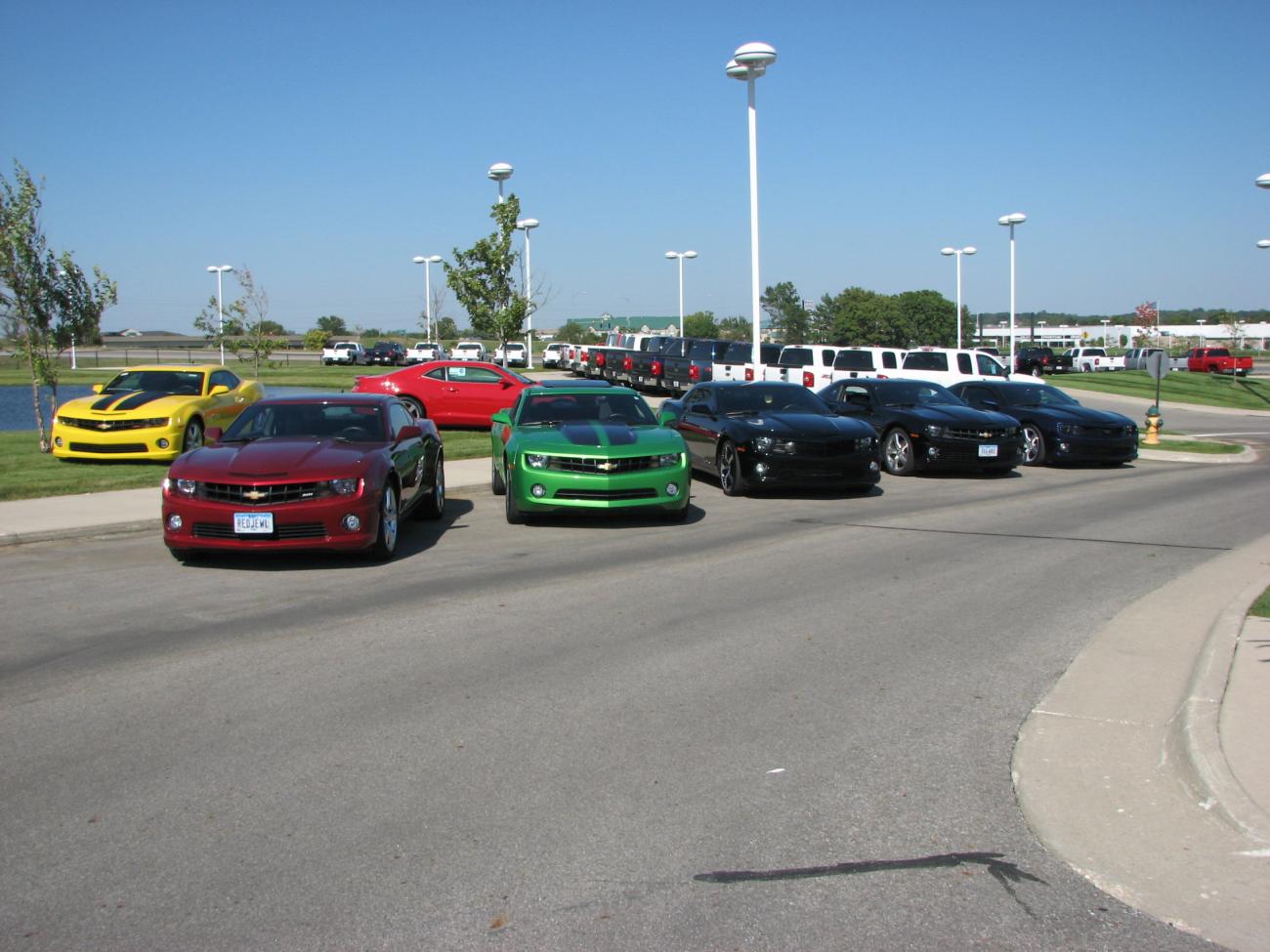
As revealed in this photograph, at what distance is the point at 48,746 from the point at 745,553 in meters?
6.48

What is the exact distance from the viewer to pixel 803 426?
1465 cm

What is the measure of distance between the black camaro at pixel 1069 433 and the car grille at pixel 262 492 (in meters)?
13.6

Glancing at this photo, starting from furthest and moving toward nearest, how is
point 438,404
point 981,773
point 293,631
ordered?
point 438,404 → point 293,631 → point 981,773

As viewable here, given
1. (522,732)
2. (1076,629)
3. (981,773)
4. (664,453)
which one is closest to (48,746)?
(522,732)

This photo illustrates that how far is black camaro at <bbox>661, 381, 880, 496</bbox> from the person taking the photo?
46.9 ft

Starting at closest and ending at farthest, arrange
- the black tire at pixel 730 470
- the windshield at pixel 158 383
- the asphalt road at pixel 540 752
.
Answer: the asphalt road at pixel 540 752 → the black tire at pixel 730 470 → the windshield at pixel 158 383

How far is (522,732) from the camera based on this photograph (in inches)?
214

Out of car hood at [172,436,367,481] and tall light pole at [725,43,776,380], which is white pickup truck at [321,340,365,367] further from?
car hood at [172,436,367,481]

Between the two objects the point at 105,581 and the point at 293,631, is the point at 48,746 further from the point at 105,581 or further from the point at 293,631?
the point at 105,581

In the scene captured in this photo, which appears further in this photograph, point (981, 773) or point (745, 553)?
point (745, 553)

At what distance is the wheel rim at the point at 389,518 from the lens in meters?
9.96

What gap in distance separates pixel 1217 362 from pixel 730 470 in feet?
197

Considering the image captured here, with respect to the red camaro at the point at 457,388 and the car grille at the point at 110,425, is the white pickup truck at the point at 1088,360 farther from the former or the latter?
the car grille at the point at 110,425

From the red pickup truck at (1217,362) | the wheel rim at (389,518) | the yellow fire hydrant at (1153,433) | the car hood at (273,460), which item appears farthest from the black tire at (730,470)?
the red pickup truck at (1217,362)
